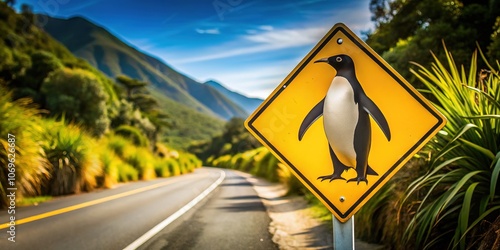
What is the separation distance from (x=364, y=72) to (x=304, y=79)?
0.27m

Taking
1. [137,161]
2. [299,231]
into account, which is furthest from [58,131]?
[137,161]

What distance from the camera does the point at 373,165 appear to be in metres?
1.79

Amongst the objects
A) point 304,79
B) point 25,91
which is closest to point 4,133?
point 304,79

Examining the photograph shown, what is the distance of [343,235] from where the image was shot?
173 cm

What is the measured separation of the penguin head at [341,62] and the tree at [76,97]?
25.6 metres

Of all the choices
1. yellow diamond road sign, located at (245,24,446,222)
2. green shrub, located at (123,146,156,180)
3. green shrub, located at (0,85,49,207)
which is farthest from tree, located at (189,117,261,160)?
yellow diamond road sign, located at (245,24,446,222)

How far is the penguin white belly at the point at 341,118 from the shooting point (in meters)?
1.78

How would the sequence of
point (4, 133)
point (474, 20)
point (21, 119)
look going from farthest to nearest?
point (474, 20)
point (21, 119)
point (4, 133)

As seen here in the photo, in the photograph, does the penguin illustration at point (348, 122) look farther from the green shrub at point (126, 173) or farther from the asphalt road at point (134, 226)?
the green shrub at point (126, 173)

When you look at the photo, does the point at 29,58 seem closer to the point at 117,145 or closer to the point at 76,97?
the point at 76,97

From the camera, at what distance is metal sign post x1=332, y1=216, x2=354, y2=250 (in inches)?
66.6

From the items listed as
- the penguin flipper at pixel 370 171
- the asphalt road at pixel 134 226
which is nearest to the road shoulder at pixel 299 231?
the asphalt road at pixel 134 226

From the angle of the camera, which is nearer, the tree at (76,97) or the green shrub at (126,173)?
the green shrub at (126,173)

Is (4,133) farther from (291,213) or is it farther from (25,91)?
(25,91)
